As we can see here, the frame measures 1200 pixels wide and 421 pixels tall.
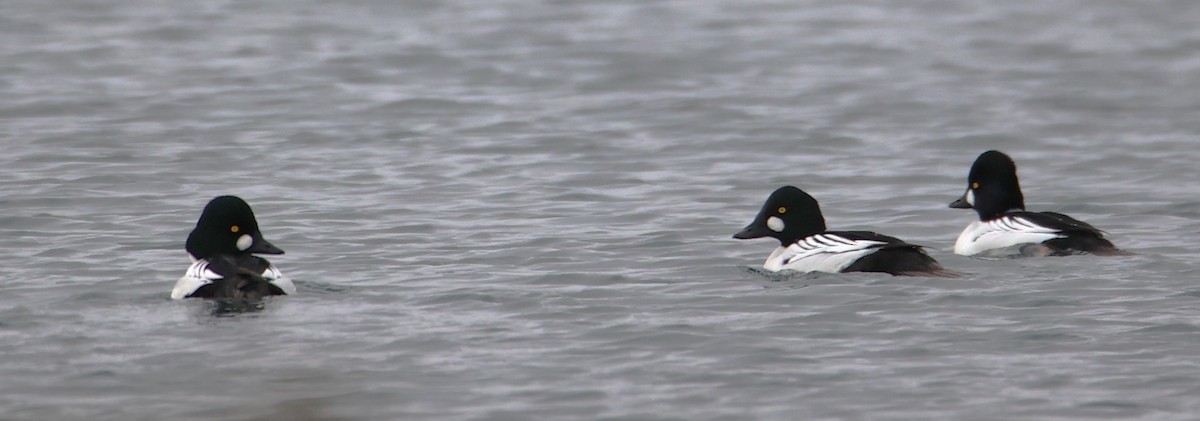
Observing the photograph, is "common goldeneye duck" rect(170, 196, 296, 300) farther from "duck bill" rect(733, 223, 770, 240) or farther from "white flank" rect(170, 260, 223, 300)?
"duck bill" rect(733, 223, 770, 240)

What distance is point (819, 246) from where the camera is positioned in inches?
489

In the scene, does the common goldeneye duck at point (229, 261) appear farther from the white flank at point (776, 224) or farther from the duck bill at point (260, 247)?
the white flank at point (776, 224)

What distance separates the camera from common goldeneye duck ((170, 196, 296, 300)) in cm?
1117

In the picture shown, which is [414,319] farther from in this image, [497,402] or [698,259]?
[698,259]

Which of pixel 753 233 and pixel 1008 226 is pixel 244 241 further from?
pixel 1008 226

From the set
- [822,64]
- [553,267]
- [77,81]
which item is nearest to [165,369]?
[553,267]

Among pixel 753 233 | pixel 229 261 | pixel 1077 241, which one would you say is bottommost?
pixel 1077 241

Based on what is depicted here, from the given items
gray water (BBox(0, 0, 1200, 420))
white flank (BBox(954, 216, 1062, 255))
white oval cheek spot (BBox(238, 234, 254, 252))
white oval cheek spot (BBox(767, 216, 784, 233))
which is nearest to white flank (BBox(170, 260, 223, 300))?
gray water (BBox(0, 0, 1200, 420))

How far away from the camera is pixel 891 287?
11555mm

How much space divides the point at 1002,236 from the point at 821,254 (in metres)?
1.52

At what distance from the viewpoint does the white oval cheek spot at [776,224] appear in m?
12.9

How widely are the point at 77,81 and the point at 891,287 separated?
14.2 meters

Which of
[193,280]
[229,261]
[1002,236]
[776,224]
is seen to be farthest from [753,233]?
[193,280]

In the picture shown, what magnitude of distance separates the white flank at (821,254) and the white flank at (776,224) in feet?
0.77
